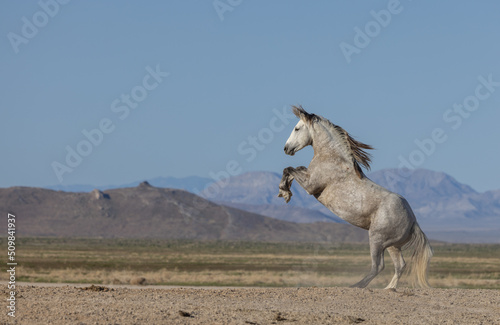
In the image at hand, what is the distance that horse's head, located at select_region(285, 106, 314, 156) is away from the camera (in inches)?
595

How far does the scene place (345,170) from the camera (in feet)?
48.3

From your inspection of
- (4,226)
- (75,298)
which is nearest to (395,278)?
(75,298)

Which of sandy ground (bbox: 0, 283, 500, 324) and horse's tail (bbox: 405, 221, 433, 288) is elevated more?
horse's tail (bbox: 405, 221, 433, 288)

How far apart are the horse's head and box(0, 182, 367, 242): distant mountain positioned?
125545mm

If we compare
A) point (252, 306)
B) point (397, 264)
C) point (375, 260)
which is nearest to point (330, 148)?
point (375, 260)

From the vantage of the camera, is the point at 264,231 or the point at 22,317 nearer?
the point at 22,317

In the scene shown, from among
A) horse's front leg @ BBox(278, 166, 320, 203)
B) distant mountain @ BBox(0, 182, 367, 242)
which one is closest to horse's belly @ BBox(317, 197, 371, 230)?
horse's front leg @ BBox(278, 166, 320, 203)

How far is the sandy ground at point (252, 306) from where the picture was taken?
37.2 feet

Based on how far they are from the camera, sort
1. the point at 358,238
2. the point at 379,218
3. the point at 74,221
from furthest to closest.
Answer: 1. the point at 358,238
2. the point at 74,221
3. the point at 379,218

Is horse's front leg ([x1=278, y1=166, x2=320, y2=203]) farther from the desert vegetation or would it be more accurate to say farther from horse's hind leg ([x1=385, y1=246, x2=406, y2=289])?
the desert vegetation

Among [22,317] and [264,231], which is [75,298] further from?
[264,231]

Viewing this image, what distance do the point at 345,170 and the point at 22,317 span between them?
21.5 feet

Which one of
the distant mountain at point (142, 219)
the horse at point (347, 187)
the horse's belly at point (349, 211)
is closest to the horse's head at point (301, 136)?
the horse at point (347, 187)

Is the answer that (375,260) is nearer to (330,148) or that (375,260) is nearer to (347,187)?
(347,187)
